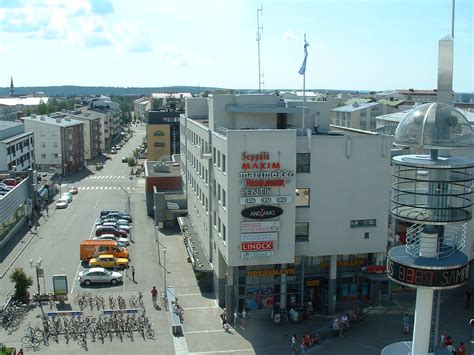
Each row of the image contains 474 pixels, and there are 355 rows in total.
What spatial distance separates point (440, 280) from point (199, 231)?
1079 inches

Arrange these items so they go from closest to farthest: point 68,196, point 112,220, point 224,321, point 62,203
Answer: point 224,321
point 112,220
point 62,203
point 68,196

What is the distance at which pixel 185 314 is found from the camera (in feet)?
121

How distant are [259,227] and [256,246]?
118cm

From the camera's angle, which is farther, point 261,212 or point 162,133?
point 162,133

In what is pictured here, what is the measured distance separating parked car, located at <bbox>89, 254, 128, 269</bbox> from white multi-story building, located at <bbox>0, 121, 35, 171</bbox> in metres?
38.3

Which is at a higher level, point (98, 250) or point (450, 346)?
point (98, 250)

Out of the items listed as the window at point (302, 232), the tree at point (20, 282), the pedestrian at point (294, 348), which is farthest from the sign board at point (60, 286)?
the pedestrian at point (294, 348)

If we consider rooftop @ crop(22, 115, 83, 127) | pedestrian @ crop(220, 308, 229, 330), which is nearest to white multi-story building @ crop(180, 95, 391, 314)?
pedestrian @ crop(220, 308, 229, 330)

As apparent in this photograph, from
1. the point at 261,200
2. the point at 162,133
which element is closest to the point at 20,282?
the point at 261,200

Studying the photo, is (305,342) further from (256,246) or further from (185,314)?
(185,314)

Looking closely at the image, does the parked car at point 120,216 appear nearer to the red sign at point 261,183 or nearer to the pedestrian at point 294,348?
the red sign at point 261,183

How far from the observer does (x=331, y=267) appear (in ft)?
121

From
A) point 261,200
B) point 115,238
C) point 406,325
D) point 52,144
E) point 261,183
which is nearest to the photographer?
point 261,183

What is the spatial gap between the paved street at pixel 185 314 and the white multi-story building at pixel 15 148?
20.0m
